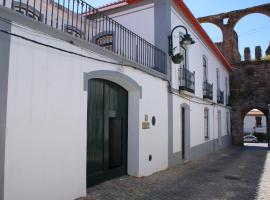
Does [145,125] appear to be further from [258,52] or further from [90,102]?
[258,52]

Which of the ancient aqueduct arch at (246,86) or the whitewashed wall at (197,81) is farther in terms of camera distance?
the ancient aqueduct arch at (246,86)

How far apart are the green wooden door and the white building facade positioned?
0.03 metres

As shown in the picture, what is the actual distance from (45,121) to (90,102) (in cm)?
A: 186

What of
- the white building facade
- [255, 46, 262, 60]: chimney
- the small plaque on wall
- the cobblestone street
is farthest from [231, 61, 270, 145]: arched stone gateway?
the small plaque on wall

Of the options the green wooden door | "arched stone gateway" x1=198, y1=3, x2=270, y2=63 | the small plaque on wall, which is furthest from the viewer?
"arched stone gateway" x1=198, y1=3, x2=270, y2=63

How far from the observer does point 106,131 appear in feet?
23.8

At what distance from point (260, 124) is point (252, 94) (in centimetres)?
2175

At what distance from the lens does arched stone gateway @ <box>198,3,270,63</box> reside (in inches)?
982

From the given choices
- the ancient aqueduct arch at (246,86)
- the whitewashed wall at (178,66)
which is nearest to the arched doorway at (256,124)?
the ancient aqueduct arch at (246,86)

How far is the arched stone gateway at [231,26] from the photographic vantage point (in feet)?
81.9

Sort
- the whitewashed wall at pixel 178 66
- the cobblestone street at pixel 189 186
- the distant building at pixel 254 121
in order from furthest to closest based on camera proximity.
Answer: the distant building at pixel 254 121, the whitewashed wall at pixel 178 66, the cobblestone street at pixel 189 186

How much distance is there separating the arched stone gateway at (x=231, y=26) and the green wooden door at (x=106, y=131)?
19.6 metres

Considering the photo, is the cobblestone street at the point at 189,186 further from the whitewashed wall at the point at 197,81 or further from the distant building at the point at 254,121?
the distant building at the point at 254,121

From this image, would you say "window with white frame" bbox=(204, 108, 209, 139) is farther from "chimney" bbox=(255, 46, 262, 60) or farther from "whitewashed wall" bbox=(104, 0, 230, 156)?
"chimney" bbox=(255, 46, 262, 60)
